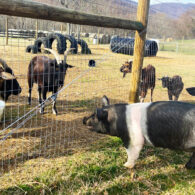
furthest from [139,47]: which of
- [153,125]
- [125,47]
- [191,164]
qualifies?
[125,47]

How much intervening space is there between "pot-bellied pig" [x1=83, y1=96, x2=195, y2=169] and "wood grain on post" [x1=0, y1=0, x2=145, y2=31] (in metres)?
1.36

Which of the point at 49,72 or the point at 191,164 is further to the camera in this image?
the point at 49,72

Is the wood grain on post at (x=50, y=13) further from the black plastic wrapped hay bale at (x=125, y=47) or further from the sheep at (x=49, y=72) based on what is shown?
the sheep at (x=49, y=72)

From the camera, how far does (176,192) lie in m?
2.78

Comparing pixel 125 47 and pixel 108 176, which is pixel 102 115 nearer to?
pixel 108 176

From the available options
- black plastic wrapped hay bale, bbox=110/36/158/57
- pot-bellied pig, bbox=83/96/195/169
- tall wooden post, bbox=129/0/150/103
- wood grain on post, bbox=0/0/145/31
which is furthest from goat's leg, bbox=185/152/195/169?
wood grain on post, bbox=0/0/145/31

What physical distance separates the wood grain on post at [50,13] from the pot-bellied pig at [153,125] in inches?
53.7

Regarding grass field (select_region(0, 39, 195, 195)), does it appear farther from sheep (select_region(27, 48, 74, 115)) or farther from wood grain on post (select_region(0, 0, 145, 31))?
sheep (select_region(27, 48, 74, 115))

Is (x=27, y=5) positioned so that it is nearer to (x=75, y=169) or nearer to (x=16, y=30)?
(x=16, y=30)

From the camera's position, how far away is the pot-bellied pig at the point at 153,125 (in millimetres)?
2859

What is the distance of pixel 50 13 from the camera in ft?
8.73

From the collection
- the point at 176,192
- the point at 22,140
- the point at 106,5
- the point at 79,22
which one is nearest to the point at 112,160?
the point at 176,192

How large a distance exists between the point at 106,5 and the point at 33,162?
297 centimetres

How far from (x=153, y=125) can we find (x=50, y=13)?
1.98 meters
